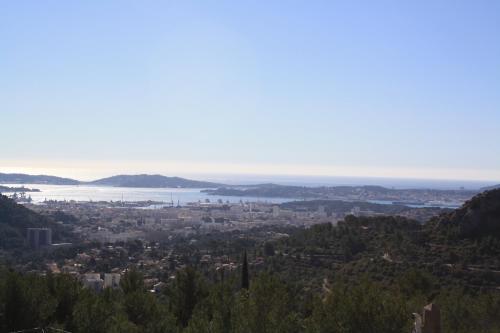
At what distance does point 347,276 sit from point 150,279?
1024 cm

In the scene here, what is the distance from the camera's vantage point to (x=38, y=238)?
44.4 metres

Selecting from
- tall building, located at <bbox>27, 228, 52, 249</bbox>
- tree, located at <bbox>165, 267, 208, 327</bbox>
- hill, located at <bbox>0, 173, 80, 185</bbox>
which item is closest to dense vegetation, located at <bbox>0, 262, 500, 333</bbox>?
tree, located at <bbox>165, 267, 208, 327</bbox>

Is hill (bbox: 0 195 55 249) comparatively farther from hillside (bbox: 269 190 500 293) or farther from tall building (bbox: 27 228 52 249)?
hillside (bbox: 269 190 500 293)

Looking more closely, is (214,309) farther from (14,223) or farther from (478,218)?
(14,223)

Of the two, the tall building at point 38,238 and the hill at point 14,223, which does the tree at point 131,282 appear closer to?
the hill at point 14,223

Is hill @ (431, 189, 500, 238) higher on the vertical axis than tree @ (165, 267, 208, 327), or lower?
higher

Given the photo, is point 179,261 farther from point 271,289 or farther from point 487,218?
point 271,289

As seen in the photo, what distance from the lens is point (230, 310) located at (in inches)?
493

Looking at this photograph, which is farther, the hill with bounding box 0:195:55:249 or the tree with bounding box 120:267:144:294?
the hill with bounding box 0:195:55:249

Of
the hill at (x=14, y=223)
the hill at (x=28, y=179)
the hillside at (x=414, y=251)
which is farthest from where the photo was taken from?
the hill at (x=28, y=179)

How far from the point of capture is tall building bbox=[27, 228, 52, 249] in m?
43.5

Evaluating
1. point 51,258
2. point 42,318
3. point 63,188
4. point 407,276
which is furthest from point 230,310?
point 63,188

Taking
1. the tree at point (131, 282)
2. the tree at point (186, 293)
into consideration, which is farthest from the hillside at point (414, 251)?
the tree at point (131, 282)

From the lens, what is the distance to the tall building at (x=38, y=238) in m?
43.5
